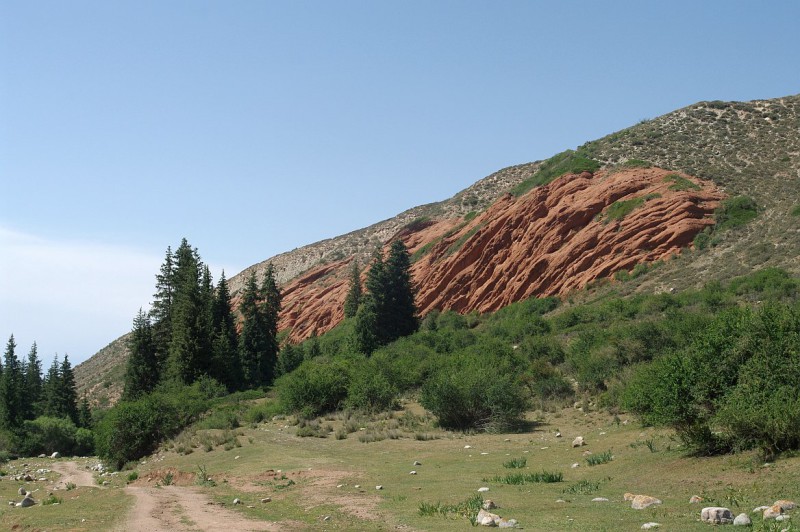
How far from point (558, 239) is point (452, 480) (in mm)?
47961

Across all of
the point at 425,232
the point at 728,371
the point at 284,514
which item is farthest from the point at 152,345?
the point at 728,371

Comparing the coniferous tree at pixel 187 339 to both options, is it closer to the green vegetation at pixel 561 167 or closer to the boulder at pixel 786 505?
the green vegetation at pixel 561 167

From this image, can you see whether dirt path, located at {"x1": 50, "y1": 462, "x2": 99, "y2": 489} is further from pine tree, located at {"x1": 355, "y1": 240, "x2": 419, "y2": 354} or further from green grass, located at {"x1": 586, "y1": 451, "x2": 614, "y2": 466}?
pine tree, located at {"x1": 355, "y1": 240, "x2": 419, "y2": 354}

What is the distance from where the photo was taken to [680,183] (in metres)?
61.8

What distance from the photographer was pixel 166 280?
226ft

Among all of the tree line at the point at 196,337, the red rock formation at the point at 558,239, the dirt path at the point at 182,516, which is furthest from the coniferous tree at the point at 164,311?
the dirt path at the point at 182,516

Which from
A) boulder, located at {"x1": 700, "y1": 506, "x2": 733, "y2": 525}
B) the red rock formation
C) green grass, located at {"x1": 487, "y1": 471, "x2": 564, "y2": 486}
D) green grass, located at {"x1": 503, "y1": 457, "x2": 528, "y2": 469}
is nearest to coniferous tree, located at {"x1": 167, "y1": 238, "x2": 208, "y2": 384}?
the red rock formation

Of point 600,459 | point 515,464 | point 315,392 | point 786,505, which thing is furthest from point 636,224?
point 786,505

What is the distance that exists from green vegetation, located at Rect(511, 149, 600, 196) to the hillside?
1.35 metres

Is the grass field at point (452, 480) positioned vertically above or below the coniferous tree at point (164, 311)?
below

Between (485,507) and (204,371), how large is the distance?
49.0m

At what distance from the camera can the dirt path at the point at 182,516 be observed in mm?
13953

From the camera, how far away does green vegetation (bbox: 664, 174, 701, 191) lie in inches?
2398

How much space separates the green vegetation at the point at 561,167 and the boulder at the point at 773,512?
6442 centimetres
